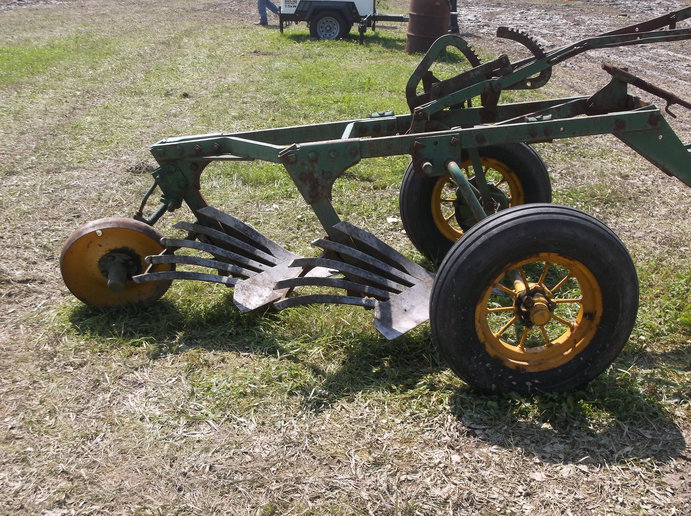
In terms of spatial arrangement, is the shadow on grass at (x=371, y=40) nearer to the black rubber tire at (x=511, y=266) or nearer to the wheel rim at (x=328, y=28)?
the wheel rim at (x=328, y=28)

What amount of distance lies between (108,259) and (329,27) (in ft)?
42.5

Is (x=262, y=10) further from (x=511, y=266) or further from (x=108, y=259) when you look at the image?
(x=511, y=266)

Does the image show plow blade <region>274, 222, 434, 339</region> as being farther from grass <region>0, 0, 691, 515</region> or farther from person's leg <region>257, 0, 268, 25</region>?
person's leg <region>257, 0, 268, 25</region>

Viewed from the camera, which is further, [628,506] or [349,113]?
[349,113]

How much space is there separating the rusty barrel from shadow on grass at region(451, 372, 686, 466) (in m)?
10.8

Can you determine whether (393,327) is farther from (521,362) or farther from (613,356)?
(613,356)

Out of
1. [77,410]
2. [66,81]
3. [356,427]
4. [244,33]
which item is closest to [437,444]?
[356,427]

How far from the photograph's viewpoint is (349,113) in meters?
8.62

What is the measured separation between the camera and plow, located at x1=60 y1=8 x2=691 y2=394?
300cm

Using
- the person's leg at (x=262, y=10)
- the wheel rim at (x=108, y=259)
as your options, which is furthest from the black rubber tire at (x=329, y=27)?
the wheel rim at (x=108, y=259)

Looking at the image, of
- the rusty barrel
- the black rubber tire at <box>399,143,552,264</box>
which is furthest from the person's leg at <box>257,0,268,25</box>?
the black rubber tire at <box>399,143,552,264</box>

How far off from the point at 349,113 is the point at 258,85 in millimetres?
2604

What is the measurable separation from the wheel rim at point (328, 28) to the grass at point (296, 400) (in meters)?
10.3

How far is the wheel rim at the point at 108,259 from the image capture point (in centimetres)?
382
